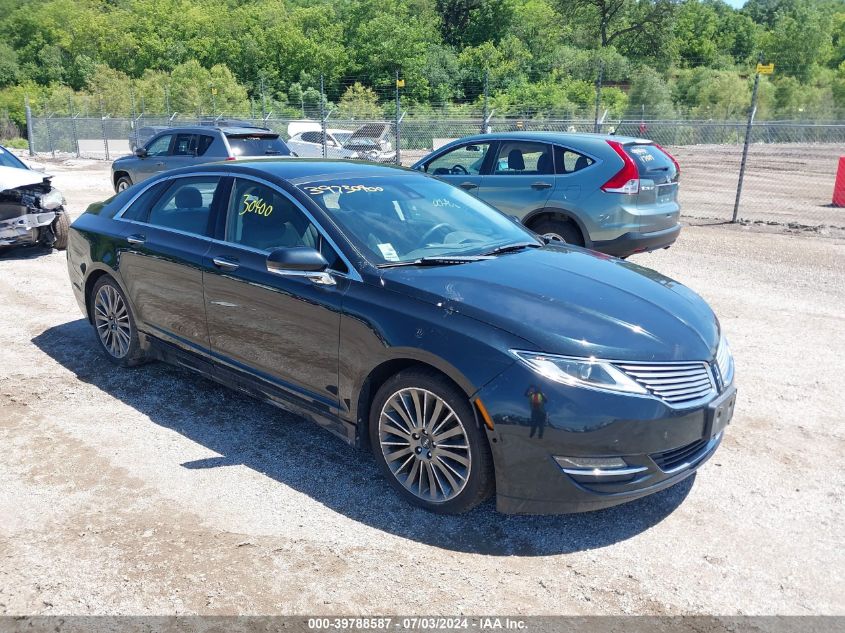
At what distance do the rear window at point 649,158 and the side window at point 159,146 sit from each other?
9.61 metres

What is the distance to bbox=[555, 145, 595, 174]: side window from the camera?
27.2 feet

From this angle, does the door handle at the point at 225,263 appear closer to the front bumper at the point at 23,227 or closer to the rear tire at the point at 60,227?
the front bumper at the point at 23,227

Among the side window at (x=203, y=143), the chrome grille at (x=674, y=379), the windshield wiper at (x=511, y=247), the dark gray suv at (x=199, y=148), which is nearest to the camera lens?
the chrome grille at (x=674, y=379)

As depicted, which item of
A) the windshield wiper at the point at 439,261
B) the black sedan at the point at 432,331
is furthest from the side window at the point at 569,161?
the windshield wiper at the point at 439,261

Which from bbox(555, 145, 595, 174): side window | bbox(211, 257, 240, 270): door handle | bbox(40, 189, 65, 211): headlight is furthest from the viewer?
bbox(40, 189, 65, 211): headlight

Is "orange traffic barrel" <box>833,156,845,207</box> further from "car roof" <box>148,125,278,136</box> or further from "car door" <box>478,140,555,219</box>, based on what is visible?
"car roof" <box>148,125,278,136</box>

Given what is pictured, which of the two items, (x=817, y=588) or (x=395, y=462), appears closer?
(x=817, y=588)

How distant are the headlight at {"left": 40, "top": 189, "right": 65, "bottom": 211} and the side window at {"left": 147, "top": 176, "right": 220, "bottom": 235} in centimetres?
545

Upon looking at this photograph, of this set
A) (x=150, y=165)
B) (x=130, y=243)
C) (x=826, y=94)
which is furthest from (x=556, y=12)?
(x=130, y=243)

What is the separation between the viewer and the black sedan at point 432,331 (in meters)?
3.17

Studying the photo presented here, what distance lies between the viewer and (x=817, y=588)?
3041 mm

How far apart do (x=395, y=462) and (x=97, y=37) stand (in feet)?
302

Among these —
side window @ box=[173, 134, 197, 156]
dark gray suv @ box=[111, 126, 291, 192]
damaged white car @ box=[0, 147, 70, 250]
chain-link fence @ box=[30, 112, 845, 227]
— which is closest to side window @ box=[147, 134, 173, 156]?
dark gray suv @ box=[111, 126, 291, 192]

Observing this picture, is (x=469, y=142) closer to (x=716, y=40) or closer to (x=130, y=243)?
(x=130, y=243)
